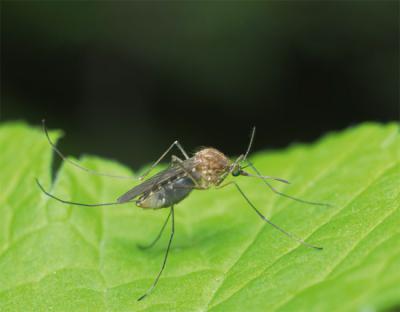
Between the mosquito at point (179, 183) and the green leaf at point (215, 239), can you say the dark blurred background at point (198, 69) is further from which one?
the mosquito at point (179, 183)

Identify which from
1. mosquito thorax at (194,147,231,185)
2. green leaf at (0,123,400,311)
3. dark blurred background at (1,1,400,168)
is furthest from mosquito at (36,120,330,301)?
dark blurred background at (1,1,400,168)

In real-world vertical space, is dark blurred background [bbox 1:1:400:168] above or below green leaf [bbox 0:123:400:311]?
below

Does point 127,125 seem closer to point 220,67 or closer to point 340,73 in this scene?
point 220,67

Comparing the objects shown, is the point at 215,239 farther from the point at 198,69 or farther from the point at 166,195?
the point at 198,69

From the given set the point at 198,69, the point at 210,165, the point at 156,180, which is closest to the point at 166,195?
the point at 156,180

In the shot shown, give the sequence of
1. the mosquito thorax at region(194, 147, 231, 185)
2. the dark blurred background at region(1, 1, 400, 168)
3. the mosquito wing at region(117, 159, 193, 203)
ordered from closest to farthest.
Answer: the mosquito wing at region(117, 159, 193, 203)
the mosquito thorax at region(194, 147, 231, 185)
the dark blurred background at region(1, 1, 400, 168)

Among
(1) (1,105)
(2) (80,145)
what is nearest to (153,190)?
(2) (80,145)

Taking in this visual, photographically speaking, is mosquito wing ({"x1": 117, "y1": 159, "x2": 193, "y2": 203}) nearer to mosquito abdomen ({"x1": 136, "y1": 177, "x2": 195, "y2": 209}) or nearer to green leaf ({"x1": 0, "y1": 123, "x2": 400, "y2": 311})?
mosquito abdomen ({"x1": 136, "y1": 177, "x2": 195, "y2": 209})
